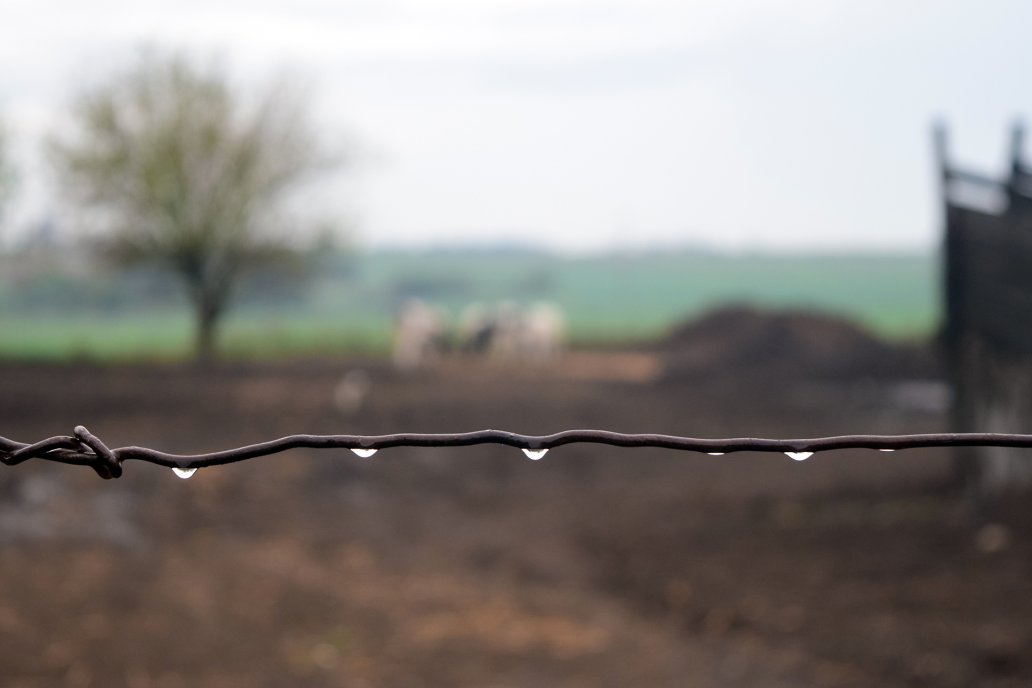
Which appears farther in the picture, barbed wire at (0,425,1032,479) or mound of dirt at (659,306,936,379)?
mound of dirt at (659,306,936,379)

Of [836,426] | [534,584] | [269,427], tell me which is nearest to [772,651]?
[534,584]

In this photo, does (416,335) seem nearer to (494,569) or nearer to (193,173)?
(193,173)

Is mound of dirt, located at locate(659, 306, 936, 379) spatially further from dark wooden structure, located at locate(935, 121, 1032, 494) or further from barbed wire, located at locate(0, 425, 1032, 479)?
barbed wire, located at locate(0, 425, 1032, 479)

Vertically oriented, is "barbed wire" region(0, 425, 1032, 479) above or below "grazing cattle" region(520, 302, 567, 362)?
below

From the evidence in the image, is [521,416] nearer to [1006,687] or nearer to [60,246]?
[60,246]

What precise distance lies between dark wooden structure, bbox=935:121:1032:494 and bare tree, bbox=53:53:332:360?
Result: 14265mm

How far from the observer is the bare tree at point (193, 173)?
19.0 meters

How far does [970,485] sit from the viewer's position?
8.42 metres

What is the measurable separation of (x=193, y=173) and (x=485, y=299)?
1370 centimetres

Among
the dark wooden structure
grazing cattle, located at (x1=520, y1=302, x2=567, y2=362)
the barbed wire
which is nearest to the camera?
the barbed wire

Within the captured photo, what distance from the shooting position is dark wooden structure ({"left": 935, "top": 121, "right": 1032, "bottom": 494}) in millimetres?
7066

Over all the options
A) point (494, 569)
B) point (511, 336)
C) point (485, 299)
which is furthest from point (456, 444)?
point (485, 299)

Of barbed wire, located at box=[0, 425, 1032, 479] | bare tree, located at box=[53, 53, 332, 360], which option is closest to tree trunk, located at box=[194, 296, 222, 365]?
bare tree, located at box=[53, 53, 332, 360]

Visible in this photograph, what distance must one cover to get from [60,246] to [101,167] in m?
1.56
